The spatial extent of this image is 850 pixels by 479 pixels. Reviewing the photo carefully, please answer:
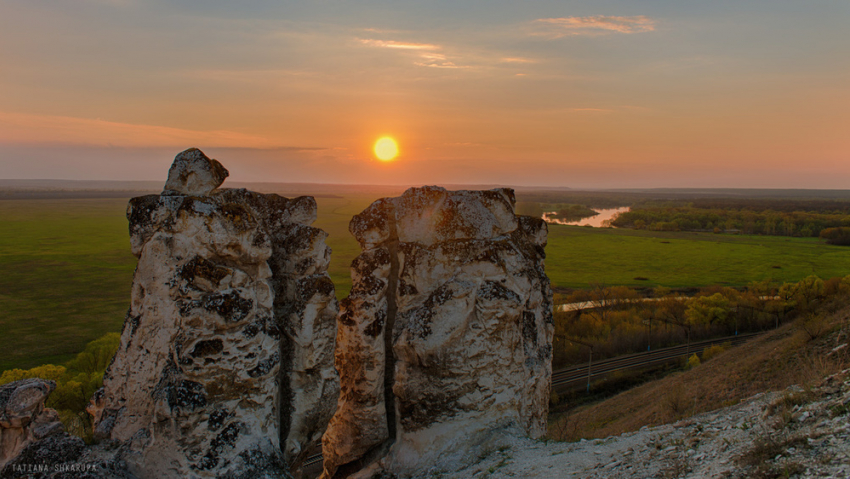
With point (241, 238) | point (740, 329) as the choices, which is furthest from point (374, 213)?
point (740, 329)

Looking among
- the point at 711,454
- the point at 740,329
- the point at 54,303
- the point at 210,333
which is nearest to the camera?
the point at 711,454

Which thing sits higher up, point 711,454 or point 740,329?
point 711,454

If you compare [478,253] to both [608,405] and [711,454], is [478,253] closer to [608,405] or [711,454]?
[711,454]

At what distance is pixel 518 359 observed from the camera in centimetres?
1215

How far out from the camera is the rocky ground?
7.15 metres

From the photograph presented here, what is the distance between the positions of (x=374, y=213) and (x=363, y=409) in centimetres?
494

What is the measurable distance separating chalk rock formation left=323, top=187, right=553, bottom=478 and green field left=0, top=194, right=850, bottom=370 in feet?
149

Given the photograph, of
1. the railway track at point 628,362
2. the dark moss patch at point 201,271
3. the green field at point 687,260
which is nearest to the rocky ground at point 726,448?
the dark moss patch at point 201,271

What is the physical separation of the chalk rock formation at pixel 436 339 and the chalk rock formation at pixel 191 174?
3.72m

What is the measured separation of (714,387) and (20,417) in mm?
28262

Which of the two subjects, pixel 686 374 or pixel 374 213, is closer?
pixel 374 213

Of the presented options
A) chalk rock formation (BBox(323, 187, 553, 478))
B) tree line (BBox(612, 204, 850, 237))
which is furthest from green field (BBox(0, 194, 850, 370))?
chalk rock formation (BBox(323, 187, 553, 478))

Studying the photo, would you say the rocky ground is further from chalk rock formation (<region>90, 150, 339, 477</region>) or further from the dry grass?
the dry grass

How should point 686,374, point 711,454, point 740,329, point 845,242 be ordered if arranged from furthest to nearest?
point 845,242, point 740,329, point 686,374, point 711,454
